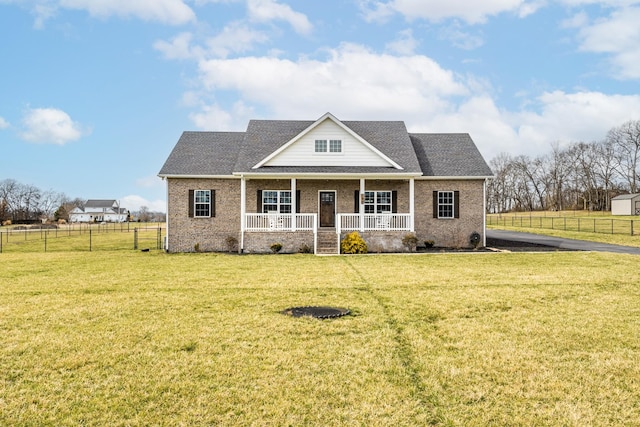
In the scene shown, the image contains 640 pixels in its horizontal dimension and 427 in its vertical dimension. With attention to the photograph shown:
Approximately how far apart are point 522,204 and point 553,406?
3379 inches

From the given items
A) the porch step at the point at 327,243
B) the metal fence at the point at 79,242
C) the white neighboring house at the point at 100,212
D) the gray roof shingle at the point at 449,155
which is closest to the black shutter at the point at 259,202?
the porch step at the point at 327,243

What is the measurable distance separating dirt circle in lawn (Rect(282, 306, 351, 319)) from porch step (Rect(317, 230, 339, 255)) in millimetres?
10656

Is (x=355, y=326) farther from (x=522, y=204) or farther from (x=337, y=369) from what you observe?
(x=522, y=204)

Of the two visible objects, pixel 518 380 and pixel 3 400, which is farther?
pixel 518 380

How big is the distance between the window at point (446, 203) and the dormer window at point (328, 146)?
5242mm

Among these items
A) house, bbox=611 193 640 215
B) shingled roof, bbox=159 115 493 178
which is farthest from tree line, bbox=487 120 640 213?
shingled roof, bbox=159 115 493 178

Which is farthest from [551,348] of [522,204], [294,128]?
[522,204]

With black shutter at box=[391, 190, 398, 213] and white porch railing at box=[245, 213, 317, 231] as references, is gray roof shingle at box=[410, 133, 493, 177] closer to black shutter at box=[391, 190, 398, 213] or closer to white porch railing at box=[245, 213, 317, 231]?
black shutter at box=[391, 190, 398, 213]

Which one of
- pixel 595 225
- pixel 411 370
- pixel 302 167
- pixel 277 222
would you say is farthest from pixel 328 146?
pixel 595 225

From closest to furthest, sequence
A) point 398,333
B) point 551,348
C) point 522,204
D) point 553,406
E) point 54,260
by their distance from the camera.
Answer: point 553,406
point 551,348
point 398,333
point 54,260
point 522,204

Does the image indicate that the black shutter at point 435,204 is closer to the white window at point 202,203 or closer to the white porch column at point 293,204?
the white porch column at point 293,204

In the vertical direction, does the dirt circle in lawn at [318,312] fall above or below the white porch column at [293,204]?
below

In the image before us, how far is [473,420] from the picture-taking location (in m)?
3.71

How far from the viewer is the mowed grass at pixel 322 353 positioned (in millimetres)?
3883
